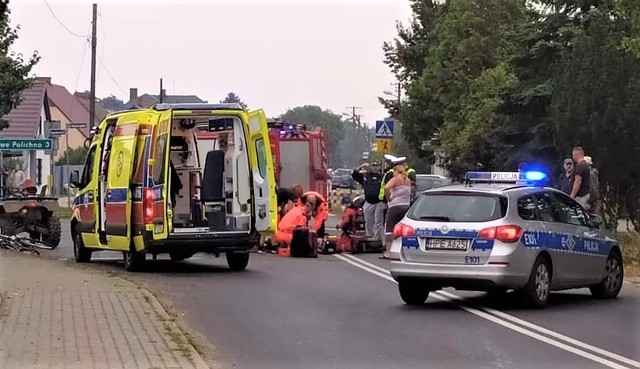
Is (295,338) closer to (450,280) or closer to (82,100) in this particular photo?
(450,280)

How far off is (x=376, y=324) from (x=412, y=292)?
1852 mm

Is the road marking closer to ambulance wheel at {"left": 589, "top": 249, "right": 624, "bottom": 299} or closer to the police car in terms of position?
the police car

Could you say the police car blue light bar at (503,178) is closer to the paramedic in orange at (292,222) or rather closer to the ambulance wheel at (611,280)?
the ambulance wheel at (611,280)

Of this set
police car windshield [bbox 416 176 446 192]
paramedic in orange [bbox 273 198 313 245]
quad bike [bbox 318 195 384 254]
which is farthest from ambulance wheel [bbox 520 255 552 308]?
police car windshield [bbox 416 176 446 192]

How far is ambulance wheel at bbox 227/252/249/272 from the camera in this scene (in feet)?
61.3

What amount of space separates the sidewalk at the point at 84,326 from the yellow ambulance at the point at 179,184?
1365 mm

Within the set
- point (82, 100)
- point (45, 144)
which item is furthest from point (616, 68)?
point (82, 100)

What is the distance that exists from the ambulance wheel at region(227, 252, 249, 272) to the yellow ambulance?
16 mm

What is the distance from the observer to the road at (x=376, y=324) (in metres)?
10.4

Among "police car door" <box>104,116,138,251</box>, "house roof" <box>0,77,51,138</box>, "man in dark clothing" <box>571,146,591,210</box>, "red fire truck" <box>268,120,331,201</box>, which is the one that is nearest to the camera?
"police car door" <box>104,116,138,251</box>

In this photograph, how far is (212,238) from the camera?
693 inches

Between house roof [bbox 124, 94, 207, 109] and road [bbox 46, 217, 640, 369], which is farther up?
house roof [bbox 124, 94, 207, 109]

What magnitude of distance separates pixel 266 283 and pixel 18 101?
1379cm

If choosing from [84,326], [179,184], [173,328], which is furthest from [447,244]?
[179,184]
